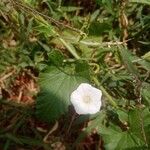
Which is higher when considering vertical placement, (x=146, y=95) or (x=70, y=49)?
(x=70, y=49)

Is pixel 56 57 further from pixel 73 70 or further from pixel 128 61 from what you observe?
pixel 128 61

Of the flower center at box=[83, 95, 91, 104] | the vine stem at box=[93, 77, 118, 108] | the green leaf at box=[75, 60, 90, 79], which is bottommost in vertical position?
the vine stem at box=[93, 77, 118, 108]

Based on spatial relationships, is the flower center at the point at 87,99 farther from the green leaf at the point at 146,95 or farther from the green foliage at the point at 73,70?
the green leaf at the point at 146,95

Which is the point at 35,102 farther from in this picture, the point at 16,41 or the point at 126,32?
the point at 126,32

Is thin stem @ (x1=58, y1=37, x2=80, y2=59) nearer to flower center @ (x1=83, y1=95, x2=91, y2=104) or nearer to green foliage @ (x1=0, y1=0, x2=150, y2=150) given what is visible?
green foliage @ (x1=0, y1=0, x2=150, y2=150)

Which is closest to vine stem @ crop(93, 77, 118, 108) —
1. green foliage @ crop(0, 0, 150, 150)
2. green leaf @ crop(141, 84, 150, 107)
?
green foliage @ crop(0, 0, 150, 150)

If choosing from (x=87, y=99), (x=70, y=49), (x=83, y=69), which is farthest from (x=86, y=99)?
(x=70, y=49)

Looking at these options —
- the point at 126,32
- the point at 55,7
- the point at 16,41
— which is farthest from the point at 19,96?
the point at 126,32
